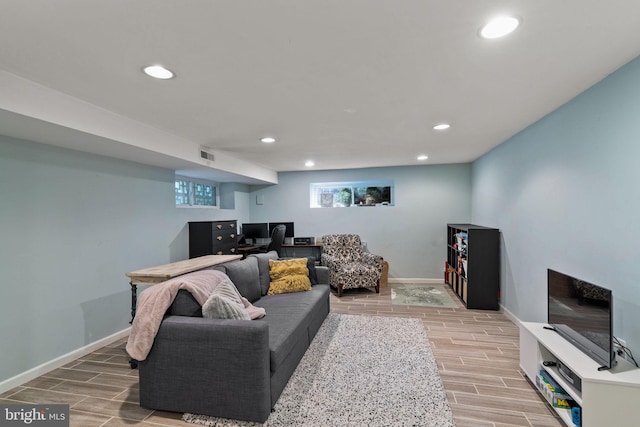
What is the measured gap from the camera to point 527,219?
326cm

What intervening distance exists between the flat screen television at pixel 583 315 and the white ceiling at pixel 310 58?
1.45m

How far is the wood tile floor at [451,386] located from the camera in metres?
2.01

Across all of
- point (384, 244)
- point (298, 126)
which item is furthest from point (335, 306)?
point (298, 126)

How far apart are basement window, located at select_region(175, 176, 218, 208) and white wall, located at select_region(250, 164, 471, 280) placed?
6.61 feet

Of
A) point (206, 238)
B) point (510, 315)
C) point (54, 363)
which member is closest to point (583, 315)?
point (510, 315)

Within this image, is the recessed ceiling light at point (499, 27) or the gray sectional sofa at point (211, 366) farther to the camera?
the gray sectional sofa at point (211, 366)

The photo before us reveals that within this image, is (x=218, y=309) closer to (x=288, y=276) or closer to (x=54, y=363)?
(x=288, y=276)

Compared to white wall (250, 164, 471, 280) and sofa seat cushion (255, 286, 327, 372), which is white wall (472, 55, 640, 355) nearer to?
white wall (250, 164, 471, 280)

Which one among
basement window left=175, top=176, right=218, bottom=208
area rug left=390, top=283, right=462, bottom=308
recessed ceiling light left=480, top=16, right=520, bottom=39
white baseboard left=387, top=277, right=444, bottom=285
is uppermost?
recessed ceiling light left=480, top=16, right=520, bottom=39

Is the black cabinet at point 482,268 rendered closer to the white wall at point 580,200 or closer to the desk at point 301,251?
the white wall at point 580,200

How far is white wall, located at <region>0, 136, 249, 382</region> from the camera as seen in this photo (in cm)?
249

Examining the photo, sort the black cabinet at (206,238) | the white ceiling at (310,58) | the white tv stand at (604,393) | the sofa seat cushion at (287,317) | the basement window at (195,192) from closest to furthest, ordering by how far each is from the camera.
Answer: the white ceiling at (310,58) → the white tv stand at (604,393) → the sofa seat cushion at (287,317) → the black cabinet at (206,238) → the basement window at (195,192)

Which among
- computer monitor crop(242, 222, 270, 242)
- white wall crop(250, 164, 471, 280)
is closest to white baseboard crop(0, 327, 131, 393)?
computer monitor crop(242, 222, 270, 242)

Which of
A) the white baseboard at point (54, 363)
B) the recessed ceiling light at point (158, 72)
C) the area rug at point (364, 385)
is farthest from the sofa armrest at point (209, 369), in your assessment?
the recessed ceiling light at point (158, 72)
